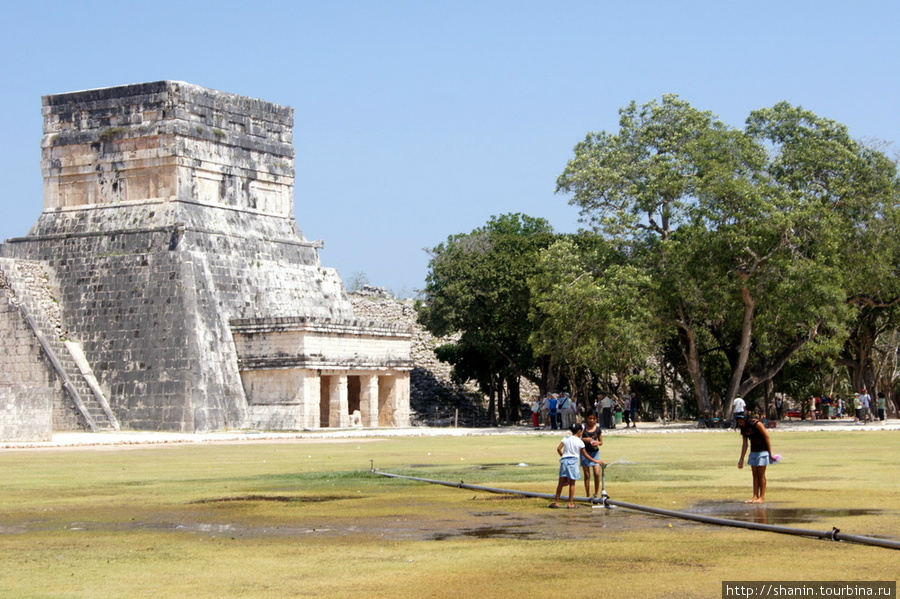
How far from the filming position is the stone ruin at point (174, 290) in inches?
1448

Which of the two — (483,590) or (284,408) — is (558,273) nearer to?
(284,408)

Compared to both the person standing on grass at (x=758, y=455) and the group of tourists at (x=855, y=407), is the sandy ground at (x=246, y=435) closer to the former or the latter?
the group of tourists at (x=855, y=407)

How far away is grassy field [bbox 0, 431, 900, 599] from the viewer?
9164 mm

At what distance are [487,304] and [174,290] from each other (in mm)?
12587

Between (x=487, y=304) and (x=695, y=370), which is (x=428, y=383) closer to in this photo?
(x=487, y=304)

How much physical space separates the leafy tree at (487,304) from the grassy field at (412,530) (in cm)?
2403

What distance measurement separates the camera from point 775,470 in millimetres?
18344

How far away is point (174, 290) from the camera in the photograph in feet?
123

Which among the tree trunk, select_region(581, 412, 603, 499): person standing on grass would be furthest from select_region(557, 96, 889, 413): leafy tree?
select_region(581, 412, 603, 499): person standing on grass

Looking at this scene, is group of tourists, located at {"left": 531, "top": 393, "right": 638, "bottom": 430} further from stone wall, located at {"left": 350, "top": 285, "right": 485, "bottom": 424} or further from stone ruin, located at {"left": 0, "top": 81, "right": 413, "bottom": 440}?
stone wall, located at {"left": 350, "top": 285, "right": 485, "bottom": 424}

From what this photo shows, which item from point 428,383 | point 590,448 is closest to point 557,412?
point 428,383

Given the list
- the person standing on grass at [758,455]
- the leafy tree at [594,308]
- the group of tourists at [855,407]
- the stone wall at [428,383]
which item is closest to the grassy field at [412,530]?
the person standing on grass at [758,455]

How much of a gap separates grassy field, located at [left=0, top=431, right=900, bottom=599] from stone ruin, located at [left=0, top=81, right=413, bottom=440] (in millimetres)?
15512

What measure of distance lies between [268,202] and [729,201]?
50.8ft
